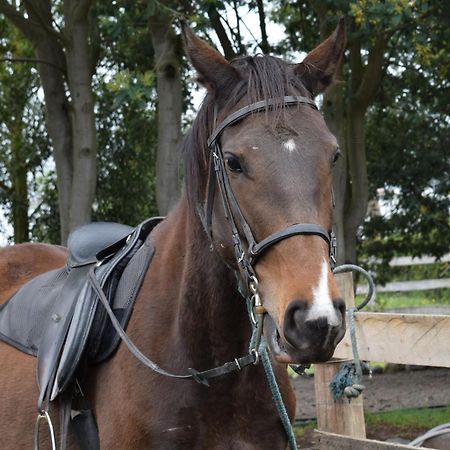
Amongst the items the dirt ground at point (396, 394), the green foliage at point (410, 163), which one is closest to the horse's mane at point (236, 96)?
the dirt ground at point (396, 394)

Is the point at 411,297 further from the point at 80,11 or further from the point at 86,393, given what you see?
the point at 86,393

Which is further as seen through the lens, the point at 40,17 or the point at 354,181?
the point at 354,181

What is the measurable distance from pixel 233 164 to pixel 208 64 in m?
0.40

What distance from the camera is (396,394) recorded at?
9.94 meters

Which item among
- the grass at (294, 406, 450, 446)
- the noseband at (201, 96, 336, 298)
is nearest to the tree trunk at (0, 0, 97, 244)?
the grass at (294, 406, 450, 446)

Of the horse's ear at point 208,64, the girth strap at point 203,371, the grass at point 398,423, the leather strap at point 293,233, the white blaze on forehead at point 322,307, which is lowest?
the grass at point 398,423

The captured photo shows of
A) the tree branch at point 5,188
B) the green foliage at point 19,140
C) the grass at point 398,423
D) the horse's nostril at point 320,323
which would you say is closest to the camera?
the horse's nostril at point 320,323

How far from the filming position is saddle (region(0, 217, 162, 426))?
3.09m

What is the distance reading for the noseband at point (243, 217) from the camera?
2.39 meters

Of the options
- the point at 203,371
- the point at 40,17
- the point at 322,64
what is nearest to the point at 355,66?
the point at 40,17

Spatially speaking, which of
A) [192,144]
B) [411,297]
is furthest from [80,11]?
[411,297]

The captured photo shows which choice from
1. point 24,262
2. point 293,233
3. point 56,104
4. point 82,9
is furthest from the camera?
point 56,104

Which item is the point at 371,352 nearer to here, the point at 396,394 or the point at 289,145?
the point at 289,145

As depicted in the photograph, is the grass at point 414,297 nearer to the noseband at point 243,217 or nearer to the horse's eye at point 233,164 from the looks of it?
the noseband at point 243,217
